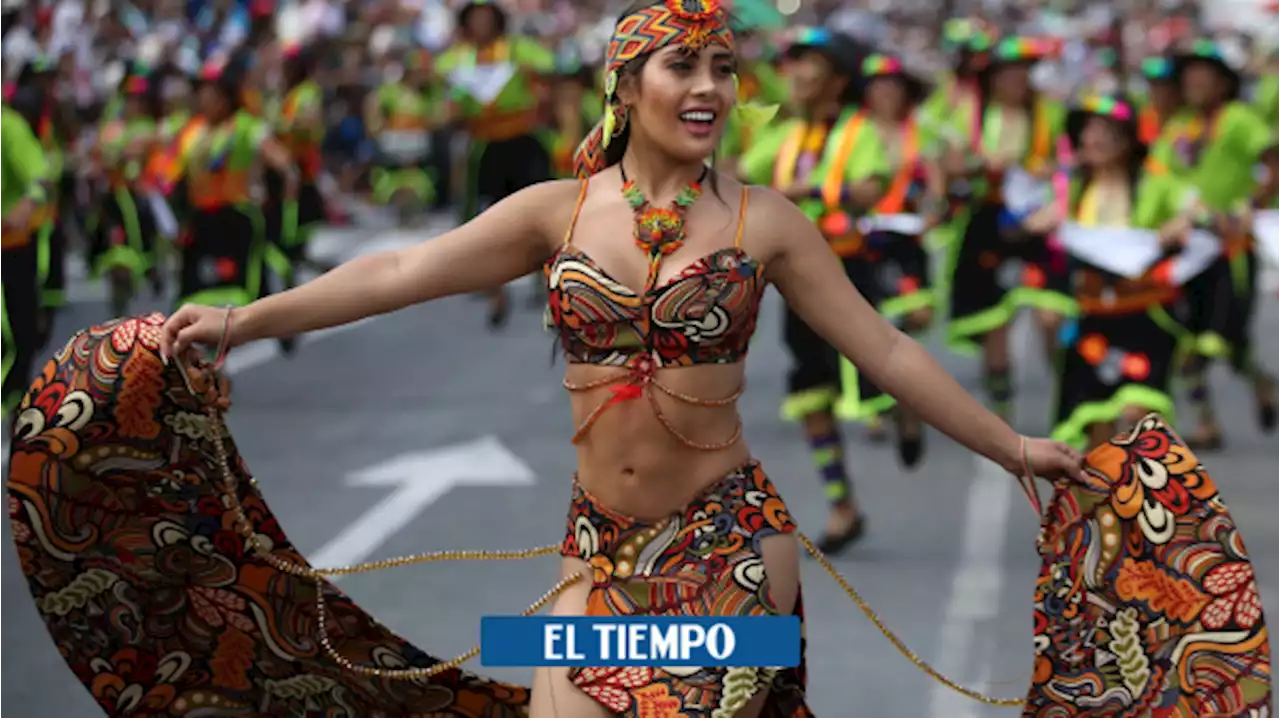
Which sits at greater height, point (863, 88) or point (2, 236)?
point (863, 88)

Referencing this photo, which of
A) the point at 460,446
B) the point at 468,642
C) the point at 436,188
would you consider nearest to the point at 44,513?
the point at 468,642

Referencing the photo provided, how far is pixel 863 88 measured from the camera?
38.3 ft

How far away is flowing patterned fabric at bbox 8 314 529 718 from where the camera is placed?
5426mm

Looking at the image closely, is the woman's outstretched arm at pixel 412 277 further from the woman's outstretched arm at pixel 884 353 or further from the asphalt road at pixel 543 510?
the asphalt road at pixel 543 510

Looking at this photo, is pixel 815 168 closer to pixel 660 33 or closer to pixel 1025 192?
pixel 1025 192

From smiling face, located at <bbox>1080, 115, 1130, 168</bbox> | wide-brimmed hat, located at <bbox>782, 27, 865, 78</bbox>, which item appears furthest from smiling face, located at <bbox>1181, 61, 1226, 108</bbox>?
wide-brimmed hat, located at <bbox>782, 27, 865, 78</bbox>

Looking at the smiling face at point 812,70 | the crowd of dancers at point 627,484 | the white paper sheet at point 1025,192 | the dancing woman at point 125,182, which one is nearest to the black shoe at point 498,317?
the dancing woman at point 125,182

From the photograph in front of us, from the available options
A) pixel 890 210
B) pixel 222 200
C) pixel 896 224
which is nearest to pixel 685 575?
pixel 896 224

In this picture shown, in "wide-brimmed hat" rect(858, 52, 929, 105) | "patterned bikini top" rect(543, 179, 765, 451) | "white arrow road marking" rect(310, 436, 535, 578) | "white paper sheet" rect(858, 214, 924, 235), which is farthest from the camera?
"wide-brimmed hat" rect(858, 52, 929, 105)

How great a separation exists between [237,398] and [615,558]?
35.1 feet

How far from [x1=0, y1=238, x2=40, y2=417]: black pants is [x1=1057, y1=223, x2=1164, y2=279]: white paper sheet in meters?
4.95

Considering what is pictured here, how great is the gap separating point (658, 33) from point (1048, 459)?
3.96 feet

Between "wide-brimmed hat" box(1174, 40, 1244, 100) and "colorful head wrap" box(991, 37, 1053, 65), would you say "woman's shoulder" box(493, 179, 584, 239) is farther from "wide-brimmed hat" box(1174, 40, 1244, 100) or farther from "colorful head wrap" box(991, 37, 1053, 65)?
"colorful head wrap" box(991, 37, 1053, 65)

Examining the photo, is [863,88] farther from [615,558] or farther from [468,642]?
[615,558]
